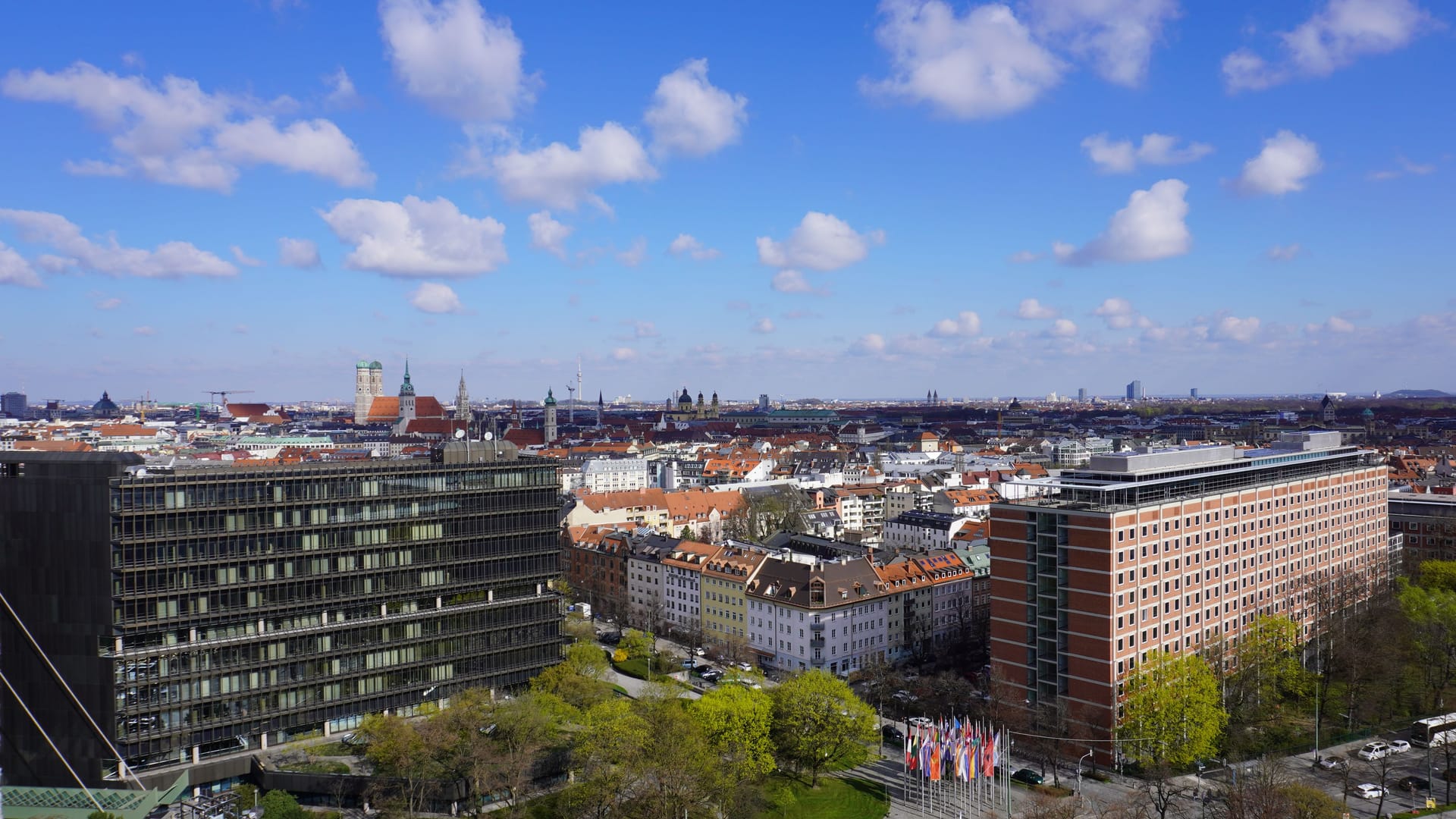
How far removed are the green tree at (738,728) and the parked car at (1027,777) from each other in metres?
16.8

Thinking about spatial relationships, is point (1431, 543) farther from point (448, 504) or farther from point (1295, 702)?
point (448, 504)

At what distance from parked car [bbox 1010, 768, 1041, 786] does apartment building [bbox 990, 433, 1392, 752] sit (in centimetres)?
524

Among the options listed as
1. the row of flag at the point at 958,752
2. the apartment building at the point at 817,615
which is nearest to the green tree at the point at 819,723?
the row of flag at the point at 958,752

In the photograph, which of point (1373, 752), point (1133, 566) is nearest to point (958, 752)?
point (1133, 566)

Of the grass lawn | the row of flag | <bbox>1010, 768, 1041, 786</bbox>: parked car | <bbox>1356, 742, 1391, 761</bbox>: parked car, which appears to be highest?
the row of flag

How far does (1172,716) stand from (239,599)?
6291cm

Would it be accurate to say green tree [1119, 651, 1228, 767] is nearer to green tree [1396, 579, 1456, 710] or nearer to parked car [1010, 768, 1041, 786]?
parked car [1010, 768, 1041, 786]

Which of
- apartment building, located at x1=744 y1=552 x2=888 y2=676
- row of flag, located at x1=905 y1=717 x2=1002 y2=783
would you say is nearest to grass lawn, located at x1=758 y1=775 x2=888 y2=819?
row of flag, located at x1=905 y1=717 x2=1002 y2=783

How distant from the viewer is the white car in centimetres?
6147

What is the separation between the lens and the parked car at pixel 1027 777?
6575cm

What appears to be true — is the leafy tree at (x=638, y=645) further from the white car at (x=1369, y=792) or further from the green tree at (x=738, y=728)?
the white car at (x=1369, y=792)

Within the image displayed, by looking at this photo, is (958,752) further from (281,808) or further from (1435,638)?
(1435,638)

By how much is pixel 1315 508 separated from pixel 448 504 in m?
77.7

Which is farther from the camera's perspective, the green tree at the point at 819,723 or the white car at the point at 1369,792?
the green tree at the point at 819,723
